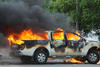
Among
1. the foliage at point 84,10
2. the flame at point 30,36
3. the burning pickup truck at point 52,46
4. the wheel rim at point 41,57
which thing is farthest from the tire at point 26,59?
the foliage at point 84,10

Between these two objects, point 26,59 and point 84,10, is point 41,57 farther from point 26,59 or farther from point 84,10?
point 84,10

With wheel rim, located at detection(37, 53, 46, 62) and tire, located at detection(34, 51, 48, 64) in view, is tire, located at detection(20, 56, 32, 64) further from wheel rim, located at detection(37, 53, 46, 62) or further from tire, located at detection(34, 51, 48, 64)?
wheel rim, located at detection(37, 53, 46, 62)

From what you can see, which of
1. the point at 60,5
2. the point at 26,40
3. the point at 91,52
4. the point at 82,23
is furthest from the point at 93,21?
the point at 26,40

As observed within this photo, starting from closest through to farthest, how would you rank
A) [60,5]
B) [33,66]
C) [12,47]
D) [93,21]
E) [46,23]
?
[33,66], [12,47], [46,23], [93,21], [60,5]

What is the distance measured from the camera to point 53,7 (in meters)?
26.5

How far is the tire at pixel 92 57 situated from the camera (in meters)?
13.4

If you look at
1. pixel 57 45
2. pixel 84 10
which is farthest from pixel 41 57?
pixel 84 10

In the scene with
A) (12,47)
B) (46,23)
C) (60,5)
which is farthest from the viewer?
(60,5)

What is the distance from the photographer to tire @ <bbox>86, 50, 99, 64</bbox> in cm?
1341

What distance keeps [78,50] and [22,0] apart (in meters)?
3.91

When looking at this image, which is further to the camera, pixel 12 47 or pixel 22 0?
pixel 22 0

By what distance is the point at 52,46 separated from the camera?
1277cm

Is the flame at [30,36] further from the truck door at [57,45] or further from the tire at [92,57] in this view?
the tire at [92,57]

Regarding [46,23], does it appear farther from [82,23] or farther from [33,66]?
[82,23]
